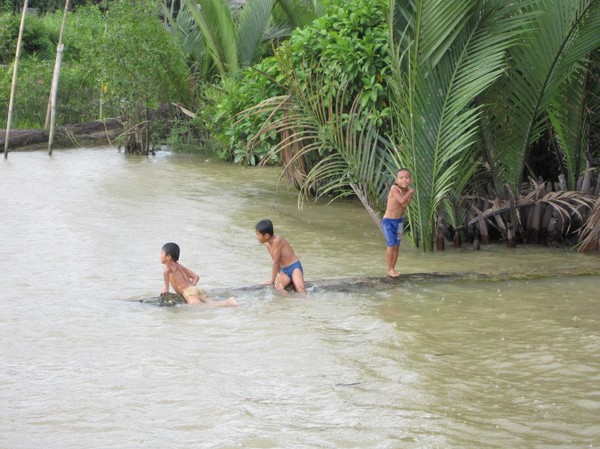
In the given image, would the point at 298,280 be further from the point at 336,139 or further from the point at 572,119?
the point at 572,119

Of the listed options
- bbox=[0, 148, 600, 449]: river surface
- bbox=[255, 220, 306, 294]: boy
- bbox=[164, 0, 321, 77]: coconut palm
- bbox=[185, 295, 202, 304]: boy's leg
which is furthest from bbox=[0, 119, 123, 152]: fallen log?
bbox=[185, 295, 202, 304]: boy's leg

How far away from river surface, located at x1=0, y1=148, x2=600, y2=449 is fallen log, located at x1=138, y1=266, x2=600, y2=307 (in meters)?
0.05

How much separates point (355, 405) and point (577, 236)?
5657 mm

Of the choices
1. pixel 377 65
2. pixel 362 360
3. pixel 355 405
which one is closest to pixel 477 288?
pixel 362 360

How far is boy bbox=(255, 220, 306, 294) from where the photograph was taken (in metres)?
7.82

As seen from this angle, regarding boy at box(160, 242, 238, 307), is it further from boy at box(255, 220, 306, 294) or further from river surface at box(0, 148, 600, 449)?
boy at box(255, 220, 306, 294)

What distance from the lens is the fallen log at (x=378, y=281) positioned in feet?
25.1

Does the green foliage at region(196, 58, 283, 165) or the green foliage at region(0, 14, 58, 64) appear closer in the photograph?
the green foliage at region(196, 58, 283, 165)

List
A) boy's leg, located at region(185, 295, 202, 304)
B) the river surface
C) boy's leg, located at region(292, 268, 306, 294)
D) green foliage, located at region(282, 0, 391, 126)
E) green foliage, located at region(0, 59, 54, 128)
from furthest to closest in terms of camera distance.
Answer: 1. green foliage, located at region(0, 59, 54, 128)
2. green foliage, located at region(282, 0, 391, 126)
3. boy's leg, located at region(292, 268, 306, 294)
4. boy's leg, located at region(185, 295, 202, 304)
5. the river surface

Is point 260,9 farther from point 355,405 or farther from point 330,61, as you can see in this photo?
point 355,405

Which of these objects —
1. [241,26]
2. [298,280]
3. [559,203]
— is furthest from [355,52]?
[241,26]

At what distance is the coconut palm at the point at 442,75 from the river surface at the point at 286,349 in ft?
3.20

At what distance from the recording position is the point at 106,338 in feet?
21.7

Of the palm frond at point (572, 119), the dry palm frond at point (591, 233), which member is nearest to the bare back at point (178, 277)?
the dry palm frond at point (591, 233)
